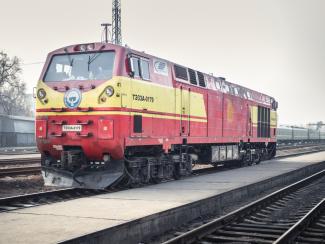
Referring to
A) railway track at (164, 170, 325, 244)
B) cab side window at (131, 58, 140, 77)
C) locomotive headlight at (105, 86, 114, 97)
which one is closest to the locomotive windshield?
locomotive headlight at (105, 86, 114, 97)

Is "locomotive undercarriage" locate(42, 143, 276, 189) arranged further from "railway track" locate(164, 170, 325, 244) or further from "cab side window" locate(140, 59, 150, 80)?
"railway track" locate(164, 170, 325, 244)

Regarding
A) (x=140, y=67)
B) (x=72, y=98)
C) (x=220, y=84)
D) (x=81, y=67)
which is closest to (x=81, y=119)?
(x=72, y=98)

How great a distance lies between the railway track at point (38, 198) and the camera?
10.1 metres

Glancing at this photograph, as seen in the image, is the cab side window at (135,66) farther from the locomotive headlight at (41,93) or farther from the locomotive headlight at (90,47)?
the locomotive headlight at (41,93)

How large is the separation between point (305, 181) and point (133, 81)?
8178 mm

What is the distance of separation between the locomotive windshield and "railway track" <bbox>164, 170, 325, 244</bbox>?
5.08 m

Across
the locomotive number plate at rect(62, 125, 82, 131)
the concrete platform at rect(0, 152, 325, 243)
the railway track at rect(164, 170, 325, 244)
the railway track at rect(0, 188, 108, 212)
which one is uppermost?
the locomotive number plate at rect(62, 125, 82, 131)

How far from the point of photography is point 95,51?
41.5ft

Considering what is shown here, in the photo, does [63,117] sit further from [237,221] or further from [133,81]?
[237,221]

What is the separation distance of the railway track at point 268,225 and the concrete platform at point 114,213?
0.83 meters

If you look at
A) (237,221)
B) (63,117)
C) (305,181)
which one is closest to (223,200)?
(237,221)

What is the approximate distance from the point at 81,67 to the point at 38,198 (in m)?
3.85

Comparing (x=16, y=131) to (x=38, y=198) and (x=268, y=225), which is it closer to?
(x=38, y=198)

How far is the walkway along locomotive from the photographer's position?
11.8 meters
